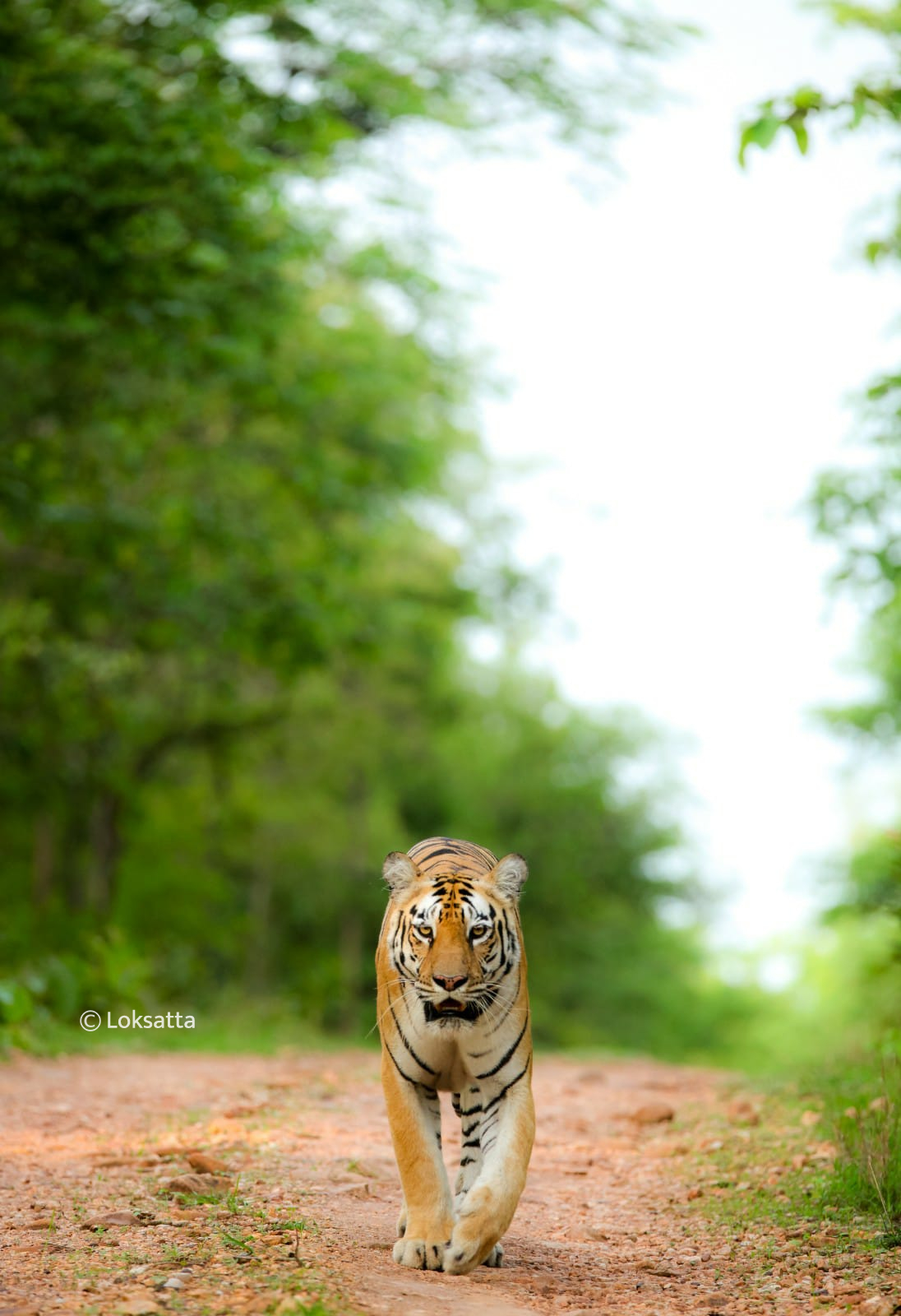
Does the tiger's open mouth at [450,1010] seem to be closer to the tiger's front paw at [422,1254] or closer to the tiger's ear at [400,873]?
the tiger's ear at [400,873]

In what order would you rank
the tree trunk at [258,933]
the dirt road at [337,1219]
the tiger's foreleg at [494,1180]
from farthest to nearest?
the tree trunk at [258,933], the tiger's foreleg at [494,1180], the dirt road at [337,1219]

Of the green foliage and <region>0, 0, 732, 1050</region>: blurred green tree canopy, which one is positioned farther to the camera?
<region>0, 0, 732, 1050</region>: blurred green tree canopy

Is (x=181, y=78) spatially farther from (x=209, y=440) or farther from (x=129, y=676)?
(x=129, y=676)

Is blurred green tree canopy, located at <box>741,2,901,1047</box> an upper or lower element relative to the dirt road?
upper

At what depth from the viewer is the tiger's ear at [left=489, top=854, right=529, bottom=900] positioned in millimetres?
5492

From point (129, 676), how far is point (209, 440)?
136 inches

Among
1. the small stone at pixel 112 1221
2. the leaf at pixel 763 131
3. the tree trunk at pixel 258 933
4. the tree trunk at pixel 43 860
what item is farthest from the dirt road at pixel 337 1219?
the tree trunk at pixel 258 933

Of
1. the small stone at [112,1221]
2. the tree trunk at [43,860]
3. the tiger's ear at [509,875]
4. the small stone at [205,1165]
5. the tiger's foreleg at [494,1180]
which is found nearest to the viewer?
the tiger's foreleg at [494,1180]

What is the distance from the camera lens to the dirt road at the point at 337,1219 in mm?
4559

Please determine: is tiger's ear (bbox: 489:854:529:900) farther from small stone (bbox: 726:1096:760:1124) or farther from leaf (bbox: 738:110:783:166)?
small stone (bbox: 726:1096:760:1124)

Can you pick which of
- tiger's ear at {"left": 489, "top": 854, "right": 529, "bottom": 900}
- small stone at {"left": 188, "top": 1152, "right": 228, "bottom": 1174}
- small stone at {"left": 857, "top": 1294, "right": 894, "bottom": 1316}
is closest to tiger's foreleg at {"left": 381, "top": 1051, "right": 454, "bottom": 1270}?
tiger's ear at {"left": 489, "top": 854, "right": 529, "bottom": 900}

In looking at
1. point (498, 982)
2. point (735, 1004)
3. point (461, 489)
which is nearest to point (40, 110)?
point (498, 982)

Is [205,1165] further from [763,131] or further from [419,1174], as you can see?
[763,131]

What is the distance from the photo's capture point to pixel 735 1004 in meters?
47.8
